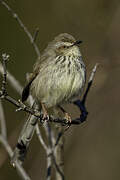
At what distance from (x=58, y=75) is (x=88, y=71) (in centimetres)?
168

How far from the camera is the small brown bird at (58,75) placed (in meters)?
5.74

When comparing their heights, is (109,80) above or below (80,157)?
above

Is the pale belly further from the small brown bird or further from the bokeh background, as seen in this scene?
the bokeh background

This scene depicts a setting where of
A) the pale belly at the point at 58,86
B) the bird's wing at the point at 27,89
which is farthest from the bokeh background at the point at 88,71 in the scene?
the bird's wing at the point at 27,89

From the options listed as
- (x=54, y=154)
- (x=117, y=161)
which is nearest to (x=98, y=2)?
(x=54, y=154)

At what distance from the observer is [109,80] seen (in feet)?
27.5

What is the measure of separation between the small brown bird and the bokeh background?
0.89 meters

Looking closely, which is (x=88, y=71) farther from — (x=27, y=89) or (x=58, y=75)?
(x=58, y=75)

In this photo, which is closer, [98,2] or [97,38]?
[98,2]

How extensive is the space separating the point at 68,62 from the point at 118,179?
12.2 feet

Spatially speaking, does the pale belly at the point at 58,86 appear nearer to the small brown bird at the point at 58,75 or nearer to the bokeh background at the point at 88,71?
the small brown bird at the point at 58,75

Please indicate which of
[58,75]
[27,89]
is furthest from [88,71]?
[58,75]

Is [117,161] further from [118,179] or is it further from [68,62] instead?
[68,62]

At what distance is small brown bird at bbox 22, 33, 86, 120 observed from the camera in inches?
226
